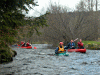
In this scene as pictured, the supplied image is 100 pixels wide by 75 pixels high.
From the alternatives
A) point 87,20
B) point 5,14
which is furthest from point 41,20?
point 87,20

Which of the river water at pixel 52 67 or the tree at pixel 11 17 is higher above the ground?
the tree at pixel 11 17

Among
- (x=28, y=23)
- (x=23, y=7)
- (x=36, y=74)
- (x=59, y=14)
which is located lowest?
(x=36, y=74)

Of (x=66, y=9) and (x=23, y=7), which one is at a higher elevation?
(x=66, y=9)

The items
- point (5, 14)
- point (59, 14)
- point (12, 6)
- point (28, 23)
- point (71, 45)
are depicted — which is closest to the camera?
point (5, 14)

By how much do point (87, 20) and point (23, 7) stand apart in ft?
76.5

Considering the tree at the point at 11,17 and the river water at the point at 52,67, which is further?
the river water at the point at 52,67

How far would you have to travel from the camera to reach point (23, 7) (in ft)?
30.0

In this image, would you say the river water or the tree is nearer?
the tree

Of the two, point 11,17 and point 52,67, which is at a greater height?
point 11,17

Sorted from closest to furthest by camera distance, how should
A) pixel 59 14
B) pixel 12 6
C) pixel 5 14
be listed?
pixel 5 14 → pixel 12 6 → pixel 59 14

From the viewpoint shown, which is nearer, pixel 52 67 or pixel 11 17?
pixel 11 17

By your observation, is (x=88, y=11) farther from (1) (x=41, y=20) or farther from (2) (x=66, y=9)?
(1) (x=41, y=20)

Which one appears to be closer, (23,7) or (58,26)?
(23,7)

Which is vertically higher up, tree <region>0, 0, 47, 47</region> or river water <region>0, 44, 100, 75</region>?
tree <region>0, 0, 47, 47</region>
